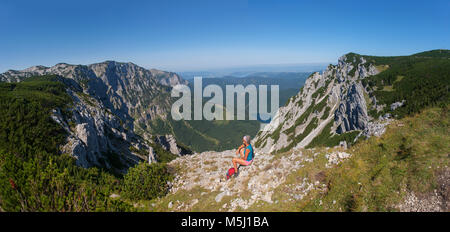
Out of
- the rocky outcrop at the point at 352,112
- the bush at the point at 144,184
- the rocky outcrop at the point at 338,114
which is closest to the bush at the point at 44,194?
the bush at the point at 144,184

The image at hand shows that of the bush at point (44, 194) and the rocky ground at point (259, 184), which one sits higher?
the bush at point (44, 194)

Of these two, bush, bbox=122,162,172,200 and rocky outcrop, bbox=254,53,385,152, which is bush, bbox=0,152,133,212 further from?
rocky outcrop, bbox=254,53,385,152

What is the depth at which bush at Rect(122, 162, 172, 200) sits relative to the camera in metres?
27.2

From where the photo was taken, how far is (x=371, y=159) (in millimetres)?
16609

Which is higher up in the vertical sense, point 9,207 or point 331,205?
point 9,207

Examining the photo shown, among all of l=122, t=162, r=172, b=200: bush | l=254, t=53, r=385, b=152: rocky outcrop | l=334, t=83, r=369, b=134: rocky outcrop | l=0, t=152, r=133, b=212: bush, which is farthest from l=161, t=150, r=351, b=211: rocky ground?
l=334, t=83, r=369, b=134: rocky outcrop

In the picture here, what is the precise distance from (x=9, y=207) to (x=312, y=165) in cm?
2298

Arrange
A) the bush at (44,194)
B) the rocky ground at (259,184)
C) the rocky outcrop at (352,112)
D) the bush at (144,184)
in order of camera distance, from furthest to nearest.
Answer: the rocky outcrop at (352,112), the bush at (144,184), the rocky ground at (259,184), the bush at (44,194)

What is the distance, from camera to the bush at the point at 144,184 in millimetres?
27203

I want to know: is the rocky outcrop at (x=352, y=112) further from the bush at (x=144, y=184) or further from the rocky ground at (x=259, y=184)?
the bush at (x=144, y=184)

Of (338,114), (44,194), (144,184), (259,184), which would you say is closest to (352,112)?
(338,114)
